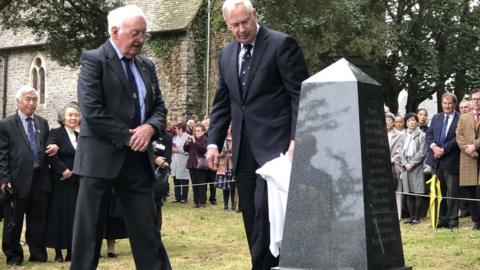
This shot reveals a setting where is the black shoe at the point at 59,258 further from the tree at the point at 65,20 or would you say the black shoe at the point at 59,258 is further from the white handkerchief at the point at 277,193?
the tree at the point at 65,20

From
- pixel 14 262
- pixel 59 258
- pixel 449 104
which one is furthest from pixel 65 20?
pixel 14 262

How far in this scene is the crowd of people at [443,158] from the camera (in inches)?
517

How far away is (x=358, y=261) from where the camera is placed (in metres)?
5.59

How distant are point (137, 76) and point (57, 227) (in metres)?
4.41

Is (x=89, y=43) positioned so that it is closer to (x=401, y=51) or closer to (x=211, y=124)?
(x=401, y=51)

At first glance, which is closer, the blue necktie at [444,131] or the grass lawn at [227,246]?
the grass lawn at [227,246]

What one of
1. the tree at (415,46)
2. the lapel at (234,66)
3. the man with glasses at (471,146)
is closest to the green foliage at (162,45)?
the tree at (415,46)

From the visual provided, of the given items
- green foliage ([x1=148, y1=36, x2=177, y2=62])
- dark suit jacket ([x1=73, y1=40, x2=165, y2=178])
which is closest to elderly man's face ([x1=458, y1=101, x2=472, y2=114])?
dark suit jacket ([x1=73, y1=40, x2=165, y2=178])

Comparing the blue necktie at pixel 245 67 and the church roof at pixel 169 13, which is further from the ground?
the church roof at pixel 169 13

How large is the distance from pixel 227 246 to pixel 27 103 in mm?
3376

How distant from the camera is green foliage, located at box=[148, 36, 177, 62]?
35.9m

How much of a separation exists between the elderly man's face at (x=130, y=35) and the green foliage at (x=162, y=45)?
29.5 m

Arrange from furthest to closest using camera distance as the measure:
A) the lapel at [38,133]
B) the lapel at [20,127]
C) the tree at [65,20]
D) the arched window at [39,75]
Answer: the arched window at [39,75] < the tree at [65,20] < the lapel at [38,133] < the lapel at [20,127]

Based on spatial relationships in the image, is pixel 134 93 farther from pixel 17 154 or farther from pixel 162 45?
pixel 162 45
